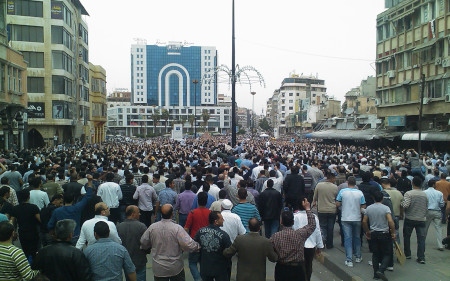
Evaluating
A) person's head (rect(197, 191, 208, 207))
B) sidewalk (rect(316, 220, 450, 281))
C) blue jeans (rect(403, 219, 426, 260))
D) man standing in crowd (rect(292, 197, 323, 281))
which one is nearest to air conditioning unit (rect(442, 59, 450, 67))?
sidewalk (rect(316, 220, 450, 281))

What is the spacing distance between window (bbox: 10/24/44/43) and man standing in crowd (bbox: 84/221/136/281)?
3958cm

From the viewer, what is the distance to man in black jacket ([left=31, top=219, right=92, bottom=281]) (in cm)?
432

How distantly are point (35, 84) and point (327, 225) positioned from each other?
125 ft

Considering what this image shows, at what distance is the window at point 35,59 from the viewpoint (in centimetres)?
3972

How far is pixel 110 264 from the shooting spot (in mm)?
4637

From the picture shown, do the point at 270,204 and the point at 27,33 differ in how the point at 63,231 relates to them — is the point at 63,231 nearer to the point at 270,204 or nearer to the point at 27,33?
the point at 270,204

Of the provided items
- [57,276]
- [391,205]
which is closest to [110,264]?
[57,276]

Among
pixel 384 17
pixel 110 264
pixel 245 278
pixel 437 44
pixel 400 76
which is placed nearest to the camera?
pixel 110 264

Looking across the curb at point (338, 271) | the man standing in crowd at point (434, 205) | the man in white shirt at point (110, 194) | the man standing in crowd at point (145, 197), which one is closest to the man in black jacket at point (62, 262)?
the man in white shirt at point (110, 194)

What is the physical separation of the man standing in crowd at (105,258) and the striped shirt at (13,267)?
2.03ft

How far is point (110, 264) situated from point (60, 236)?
0.64 meters

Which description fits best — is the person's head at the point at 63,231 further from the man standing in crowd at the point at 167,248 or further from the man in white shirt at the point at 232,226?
the man in white shirt at the point at 232,226

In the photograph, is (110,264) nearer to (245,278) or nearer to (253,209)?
(245,278)

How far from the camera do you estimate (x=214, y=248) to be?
17.8 feet
